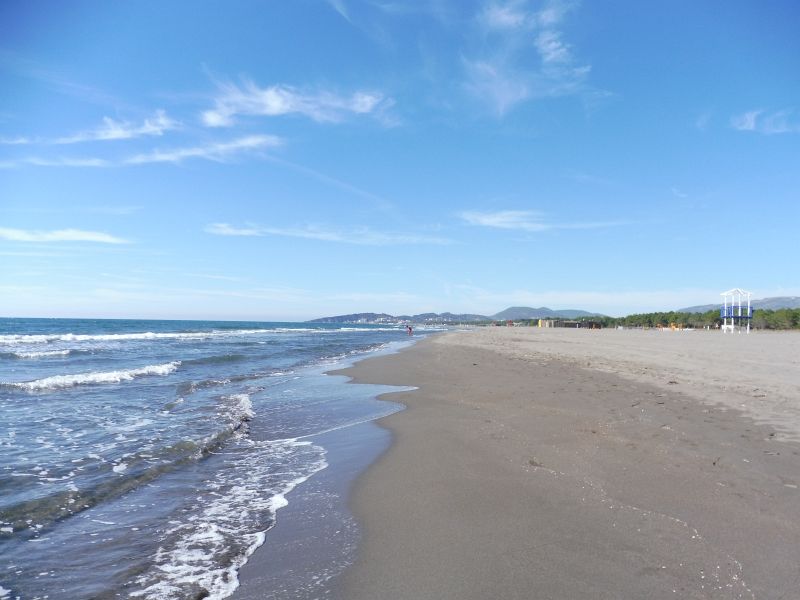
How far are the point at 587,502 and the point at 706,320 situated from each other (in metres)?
84.7

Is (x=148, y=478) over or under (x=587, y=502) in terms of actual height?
under

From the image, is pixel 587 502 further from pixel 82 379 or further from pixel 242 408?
pixel 82 379

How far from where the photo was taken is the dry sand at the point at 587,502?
3185 mm

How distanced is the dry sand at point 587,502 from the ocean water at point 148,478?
1.15 m

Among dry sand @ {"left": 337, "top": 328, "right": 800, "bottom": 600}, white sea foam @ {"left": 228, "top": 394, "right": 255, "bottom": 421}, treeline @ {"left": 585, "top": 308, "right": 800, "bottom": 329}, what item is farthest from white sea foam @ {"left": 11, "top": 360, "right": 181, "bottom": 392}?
treeline @ {"left": 585, "top": 308, "right": 800, "bottom": 329}

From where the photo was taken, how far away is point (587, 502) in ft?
14.8

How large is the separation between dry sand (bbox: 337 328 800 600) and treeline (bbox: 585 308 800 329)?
200 ft

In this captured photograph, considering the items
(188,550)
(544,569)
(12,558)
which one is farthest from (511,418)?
(12,558)

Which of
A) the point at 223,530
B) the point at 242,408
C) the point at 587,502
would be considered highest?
the point at 587,502

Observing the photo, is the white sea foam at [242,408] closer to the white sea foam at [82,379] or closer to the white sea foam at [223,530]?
the white sea foam at [223,530]

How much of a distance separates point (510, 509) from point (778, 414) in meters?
6.34

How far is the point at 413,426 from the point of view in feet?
28.1

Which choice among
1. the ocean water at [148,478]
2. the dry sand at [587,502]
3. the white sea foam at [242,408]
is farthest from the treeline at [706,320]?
the white sea foam at [242,408]

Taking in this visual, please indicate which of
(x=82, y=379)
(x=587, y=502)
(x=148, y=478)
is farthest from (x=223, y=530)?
(x=82, y=379)
